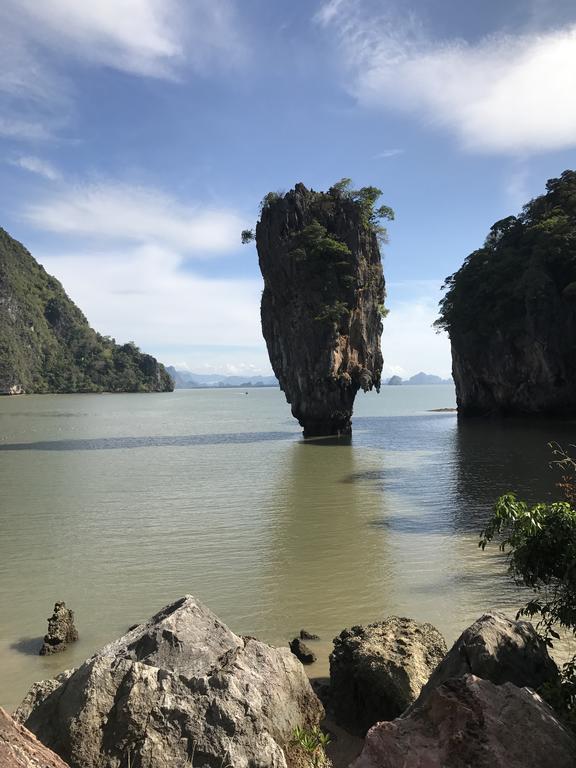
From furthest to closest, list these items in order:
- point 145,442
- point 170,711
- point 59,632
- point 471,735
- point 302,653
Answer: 1. point 145,442
2. point 59,632
3. point 302,653
4. point 170,711
5. point 471,735

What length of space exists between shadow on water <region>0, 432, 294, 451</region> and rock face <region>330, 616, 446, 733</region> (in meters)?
30.0

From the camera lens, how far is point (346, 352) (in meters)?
40.9

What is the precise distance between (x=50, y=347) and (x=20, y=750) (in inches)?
7125

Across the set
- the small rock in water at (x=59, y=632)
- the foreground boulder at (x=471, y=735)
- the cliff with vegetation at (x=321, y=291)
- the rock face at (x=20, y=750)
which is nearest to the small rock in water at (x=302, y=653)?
the small rock in water at (x=59, y=632)

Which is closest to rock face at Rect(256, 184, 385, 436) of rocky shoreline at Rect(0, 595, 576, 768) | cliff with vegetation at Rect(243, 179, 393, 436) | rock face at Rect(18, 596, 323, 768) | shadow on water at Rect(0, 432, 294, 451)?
cliff with vegetation at Rect(243, 179, 393, 436)

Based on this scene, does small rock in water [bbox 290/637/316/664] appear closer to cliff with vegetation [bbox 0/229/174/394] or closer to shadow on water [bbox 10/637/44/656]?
shadow on water [bbox 10/637/44/656]

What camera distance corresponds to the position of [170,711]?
445cm

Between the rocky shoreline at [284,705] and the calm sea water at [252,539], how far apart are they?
74.3 inches

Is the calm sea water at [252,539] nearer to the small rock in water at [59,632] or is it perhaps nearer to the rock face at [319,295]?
the small rock in water at [59,632]

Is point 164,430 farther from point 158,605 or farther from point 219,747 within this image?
point 219,747

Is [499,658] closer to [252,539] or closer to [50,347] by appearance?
[252,539]

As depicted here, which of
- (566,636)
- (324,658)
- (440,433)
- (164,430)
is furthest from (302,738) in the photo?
(164,430)

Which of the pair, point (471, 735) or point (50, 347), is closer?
point (471, 735)

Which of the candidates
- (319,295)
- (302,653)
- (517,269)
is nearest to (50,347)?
(319,295)
